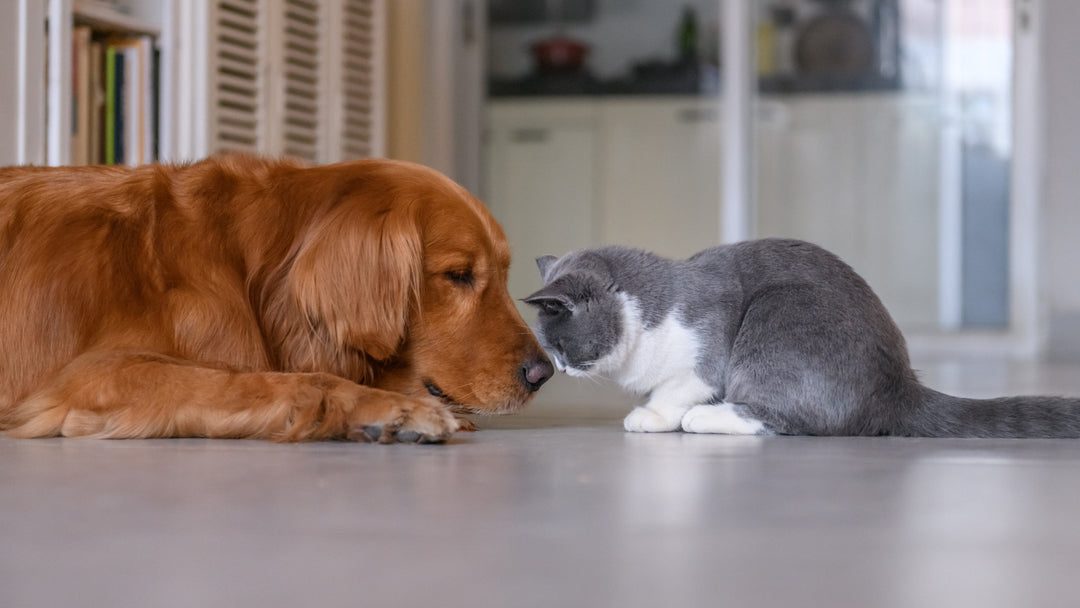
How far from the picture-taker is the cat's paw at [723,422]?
187cm

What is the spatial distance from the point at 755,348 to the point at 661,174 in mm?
4608

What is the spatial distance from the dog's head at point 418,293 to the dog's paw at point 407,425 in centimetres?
25

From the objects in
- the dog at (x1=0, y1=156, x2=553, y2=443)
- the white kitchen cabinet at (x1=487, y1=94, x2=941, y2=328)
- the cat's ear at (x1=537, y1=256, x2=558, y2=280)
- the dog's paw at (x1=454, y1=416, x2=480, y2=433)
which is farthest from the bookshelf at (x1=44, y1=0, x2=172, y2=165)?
the white kitchen cabinet at (x1=487, y1=94, x2=941, y2=328)

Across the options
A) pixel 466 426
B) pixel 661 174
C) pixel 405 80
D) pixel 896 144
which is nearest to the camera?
pixel 466 426

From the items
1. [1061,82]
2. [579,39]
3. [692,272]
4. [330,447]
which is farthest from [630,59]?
[330,447]

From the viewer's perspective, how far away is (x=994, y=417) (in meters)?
1.79

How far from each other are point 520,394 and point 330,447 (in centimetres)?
39

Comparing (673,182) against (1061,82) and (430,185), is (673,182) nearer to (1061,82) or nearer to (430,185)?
(1061,82)

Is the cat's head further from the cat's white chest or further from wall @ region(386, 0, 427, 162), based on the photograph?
wall @ region(386, 0, 427, 162)

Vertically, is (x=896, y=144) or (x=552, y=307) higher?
(x=896, y=144)

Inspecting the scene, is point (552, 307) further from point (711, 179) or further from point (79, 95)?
point (711, 179)

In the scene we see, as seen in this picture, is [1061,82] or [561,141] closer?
[1061,82]

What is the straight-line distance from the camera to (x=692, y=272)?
1.99 m

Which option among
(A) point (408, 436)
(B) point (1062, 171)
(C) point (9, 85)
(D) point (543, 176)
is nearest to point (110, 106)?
(C) point (9, 85)
